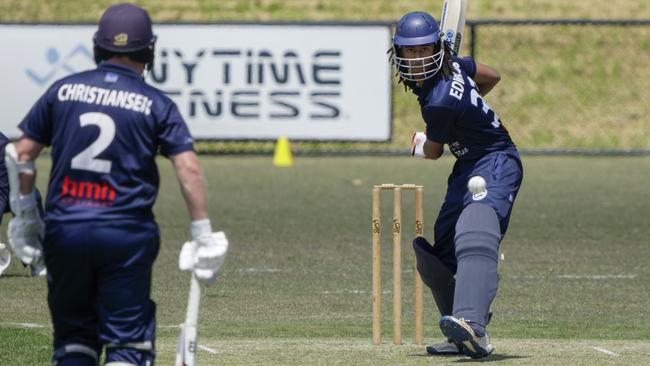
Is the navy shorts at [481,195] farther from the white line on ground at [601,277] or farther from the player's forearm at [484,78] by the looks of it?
the white line on ground at [601,277]

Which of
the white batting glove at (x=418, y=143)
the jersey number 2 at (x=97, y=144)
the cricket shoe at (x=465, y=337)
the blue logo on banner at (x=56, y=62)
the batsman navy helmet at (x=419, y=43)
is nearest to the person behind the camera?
the jersey number 2 at (x=97, y=144)

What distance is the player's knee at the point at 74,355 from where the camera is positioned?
5.95 meters

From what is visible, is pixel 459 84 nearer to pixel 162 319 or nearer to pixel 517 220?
pixel 162 319

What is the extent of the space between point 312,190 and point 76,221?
1169 centimetres

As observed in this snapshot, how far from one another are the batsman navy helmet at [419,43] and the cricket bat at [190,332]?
7.84 feet

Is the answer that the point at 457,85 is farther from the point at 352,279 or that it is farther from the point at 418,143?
the point at 352,279

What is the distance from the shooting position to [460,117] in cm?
800

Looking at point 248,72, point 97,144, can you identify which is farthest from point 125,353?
point 248,72

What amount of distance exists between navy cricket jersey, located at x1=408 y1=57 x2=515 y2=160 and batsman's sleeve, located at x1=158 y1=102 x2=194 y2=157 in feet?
7.70

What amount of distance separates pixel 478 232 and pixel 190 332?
90.5 inches

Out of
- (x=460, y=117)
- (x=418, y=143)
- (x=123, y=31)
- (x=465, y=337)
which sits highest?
(x=123, y=31)

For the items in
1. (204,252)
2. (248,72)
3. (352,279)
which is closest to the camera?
(204,252)

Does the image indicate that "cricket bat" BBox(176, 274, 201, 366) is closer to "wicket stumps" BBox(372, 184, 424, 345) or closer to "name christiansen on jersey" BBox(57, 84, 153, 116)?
"name christiansen on jersey" BBox(57, 84, 153, 116)

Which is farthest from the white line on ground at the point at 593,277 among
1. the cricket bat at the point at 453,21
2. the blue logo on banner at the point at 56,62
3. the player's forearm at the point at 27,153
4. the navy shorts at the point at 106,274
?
the blue logo on banner at the point at 56,62
